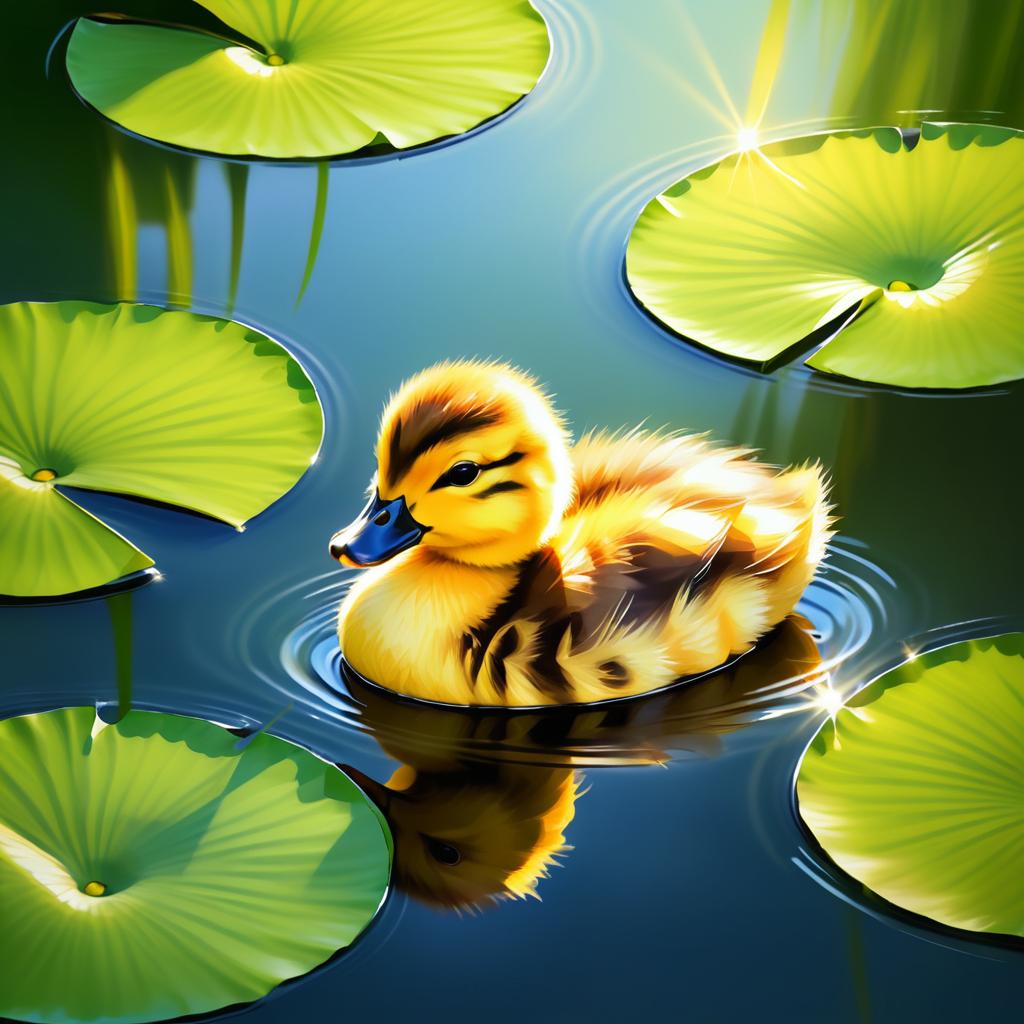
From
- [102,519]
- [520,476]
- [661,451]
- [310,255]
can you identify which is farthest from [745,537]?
[310,255]

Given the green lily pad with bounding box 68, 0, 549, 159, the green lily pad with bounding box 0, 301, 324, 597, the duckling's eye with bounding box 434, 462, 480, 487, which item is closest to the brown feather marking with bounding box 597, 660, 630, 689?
the duckling's eye with bounding box 434, 462, 480, 487

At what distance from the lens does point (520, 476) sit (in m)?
1.58

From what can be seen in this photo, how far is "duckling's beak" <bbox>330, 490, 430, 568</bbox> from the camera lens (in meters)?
1.56

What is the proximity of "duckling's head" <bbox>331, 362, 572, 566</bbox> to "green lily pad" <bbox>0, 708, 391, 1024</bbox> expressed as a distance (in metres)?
0.24

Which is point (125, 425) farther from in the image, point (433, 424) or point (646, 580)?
point (646, 580)

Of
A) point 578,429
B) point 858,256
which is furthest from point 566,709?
point 858,256

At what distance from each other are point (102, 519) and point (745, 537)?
28.0 inches

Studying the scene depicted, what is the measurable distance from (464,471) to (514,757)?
0.92 ft

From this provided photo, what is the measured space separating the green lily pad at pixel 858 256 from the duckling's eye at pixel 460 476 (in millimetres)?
580

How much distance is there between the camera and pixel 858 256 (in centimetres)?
209

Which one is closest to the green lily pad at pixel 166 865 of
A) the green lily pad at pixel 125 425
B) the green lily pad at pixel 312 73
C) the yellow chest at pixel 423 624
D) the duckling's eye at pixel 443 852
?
the duckling's eye at pixel 443 852

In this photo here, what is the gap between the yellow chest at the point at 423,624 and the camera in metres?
1.61

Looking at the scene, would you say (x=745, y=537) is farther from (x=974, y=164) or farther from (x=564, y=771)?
(x=974, y=164)

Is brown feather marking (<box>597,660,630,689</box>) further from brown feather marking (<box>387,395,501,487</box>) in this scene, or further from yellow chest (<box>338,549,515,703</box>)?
brown feather marking (<box>387,395,501,487</box>)
